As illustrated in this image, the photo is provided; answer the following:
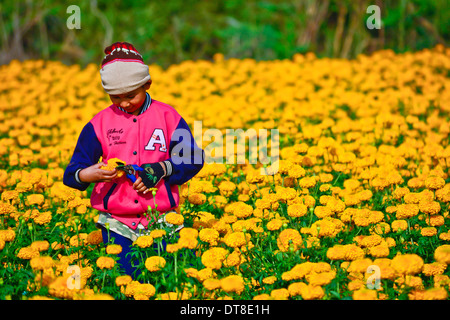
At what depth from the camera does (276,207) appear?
3139 mm

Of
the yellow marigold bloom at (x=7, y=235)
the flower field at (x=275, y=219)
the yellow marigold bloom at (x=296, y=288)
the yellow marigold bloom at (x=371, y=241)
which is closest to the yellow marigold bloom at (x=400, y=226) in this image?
the flower field at (x=275, y=219)

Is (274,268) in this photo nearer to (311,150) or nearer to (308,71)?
(311,150)

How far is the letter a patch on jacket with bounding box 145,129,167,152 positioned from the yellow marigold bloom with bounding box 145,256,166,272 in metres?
0.66

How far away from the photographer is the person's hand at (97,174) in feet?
9.13

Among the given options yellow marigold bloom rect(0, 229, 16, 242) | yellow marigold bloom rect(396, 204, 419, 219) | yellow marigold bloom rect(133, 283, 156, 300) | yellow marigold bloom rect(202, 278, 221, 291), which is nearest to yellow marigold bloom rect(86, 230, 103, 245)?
yellow marigold bloom rect(0, 229, 16, 242)

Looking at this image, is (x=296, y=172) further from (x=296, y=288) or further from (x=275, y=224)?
(x=296, y=288)

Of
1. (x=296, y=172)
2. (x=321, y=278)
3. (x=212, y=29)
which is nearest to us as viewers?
(x=321, y=278)

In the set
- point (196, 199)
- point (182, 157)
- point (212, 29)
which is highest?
point (212, 29)

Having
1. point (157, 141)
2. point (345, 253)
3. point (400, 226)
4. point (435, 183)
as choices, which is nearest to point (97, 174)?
point (157, 141)

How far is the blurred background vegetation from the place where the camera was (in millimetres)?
9180

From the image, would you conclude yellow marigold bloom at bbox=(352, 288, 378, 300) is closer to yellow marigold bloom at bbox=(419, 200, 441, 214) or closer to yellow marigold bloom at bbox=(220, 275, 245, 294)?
yellow marigold bloom at bbox=(220, 275, 245, 294)

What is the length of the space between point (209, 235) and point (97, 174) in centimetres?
68

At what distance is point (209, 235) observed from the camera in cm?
285

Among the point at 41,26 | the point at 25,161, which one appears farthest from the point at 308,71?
the point at 41,26
